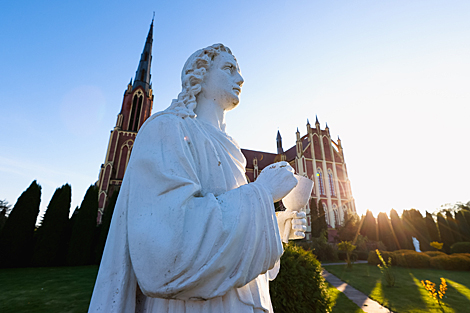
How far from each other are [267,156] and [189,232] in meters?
40.2

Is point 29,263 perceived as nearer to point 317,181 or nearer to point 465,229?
point 317,181

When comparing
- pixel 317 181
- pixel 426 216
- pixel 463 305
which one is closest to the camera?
pixel 463 305

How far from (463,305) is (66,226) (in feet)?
63.6

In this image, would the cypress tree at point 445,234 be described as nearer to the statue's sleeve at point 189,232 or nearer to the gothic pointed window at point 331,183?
the gothic pointed window at point 331,183

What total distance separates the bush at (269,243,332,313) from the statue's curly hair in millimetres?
4577

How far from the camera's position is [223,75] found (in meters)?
1.64

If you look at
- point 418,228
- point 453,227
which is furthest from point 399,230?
point 453,227

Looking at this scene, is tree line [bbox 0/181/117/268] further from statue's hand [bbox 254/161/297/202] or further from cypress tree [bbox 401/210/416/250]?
cypress tree [bbox 401/210/416/250]

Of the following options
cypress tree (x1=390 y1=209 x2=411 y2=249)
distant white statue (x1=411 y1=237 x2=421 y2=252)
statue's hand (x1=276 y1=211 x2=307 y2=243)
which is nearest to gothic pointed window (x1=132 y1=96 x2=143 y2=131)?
statue's hand (x1=276 y1=211 x2=307 y2=243)

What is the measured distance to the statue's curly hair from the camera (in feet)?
5.02

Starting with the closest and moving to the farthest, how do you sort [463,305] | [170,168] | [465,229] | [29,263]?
[170,168], [463,305], [29,263], [465,229]

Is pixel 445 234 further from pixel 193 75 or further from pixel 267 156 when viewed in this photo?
pixel 193 75

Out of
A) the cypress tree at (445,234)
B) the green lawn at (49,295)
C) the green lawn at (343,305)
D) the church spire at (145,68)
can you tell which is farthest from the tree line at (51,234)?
the cypress tree at (445,234)

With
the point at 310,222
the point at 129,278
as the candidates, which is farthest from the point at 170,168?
the point at 310,222
